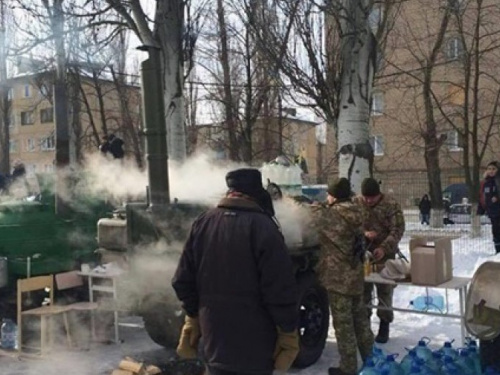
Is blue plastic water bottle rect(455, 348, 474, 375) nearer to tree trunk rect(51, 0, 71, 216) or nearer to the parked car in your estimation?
tree trunk rect(51, 0, 71, 216)

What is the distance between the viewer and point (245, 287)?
3246mm

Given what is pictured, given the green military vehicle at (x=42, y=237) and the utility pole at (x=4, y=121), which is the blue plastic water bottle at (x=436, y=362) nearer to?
the green military vehicle at (x=42, y=237)

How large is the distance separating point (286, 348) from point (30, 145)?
181 ft

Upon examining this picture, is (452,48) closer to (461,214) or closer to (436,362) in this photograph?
(461,214)

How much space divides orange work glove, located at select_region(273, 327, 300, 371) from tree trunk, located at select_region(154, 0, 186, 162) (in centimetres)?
716

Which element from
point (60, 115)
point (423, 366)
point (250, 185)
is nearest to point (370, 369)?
point (423, 366)

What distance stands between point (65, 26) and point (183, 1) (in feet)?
9.37

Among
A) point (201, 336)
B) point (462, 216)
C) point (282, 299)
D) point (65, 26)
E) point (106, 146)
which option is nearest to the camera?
point (282, 299)

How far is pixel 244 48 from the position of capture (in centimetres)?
1697

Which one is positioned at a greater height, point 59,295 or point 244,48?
point 244,48

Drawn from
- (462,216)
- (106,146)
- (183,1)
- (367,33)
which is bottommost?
(462,216)

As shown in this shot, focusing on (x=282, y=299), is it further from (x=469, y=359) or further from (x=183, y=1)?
(x=183, y=1)

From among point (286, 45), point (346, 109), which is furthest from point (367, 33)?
point (286, 45)

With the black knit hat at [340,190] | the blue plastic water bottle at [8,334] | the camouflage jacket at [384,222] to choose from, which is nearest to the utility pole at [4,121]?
the blue plastic water bottle at [8,334]
